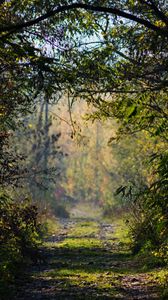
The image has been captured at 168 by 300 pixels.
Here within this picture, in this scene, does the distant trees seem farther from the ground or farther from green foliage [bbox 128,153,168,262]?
the ground

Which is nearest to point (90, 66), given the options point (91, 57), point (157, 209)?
point (91, 57)

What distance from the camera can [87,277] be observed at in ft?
43.8

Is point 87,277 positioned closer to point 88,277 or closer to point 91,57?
point 88,277

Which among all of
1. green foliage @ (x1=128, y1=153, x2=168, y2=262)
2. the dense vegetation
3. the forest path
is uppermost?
the dense vegetation

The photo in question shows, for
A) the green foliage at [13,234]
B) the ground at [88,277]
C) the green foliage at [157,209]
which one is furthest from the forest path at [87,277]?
the green foliage at [157,209]

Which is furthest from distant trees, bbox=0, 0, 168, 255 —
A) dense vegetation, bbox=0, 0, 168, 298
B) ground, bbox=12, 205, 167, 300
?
ground, bbox=12, 205, 167, 300

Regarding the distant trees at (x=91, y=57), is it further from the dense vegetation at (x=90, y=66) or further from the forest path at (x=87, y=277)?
the forest path at (x=87, y=277)

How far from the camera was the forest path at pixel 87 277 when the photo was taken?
11.0 meters

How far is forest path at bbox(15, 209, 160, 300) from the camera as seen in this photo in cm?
1098

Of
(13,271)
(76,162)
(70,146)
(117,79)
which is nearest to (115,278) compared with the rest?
(13,271)

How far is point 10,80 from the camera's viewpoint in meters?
13.3

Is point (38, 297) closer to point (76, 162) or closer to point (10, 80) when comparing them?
point (10, 80)

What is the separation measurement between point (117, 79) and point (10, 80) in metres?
2.81

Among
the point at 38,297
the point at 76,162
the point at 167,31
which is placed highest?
the point at 76,162
